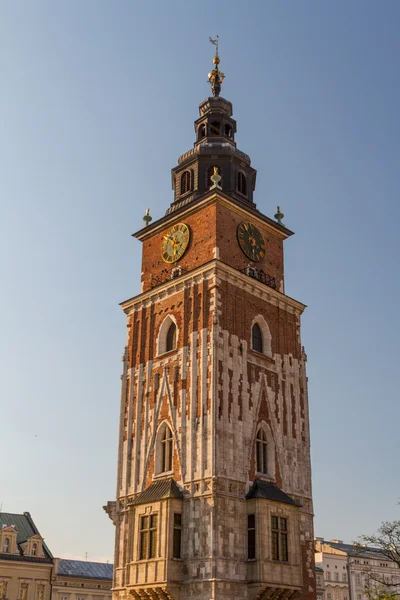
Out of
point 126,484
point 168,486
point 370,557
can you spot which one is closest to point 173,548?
point 168,486

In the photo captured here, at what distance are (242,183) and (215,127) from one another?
17.1ft

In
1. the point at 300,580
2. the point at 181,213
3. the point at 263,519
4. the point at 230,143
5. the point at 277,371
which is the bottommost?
the point at 300,580

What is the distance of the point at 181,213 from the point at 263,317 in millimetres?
8234

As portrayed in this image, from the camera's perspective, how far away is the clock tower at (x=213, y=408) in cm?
3653

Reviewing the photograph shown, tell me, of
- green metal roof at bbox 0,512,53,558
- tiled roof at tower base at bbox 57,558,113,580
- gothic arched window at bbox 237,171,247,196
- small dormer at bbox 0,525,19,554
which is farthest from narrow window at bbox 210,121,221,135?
tiled roof at tower base at bbox 57,558,113,580

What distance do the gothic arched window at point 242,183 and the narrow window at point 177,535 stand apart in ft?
68.5

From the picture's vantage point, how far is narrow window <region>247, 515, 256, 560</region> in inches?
1449

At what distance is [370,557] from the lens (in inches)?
3976

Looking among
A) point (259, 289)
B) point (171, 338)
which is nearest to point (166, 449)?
point (171, 338)

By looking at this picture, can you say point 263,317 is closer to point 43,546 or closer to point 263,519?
point 263,519

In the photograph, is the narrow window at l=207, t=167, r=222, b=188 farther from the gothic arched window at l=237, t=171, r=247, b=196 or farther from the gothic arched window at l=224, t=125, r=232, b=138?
the gothic arched window at l=224, t=125, r=232, b=138

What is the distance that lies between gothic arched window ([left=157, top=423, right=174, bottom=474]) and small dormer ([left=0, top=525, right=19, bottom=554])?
110 ft

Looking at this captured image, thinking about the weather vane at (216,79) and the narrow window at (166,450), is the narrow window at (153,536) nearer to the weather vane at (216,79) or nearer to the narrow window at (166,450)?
the narrow window at (166,450)

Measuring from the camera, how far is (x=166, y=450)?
40469 mm
